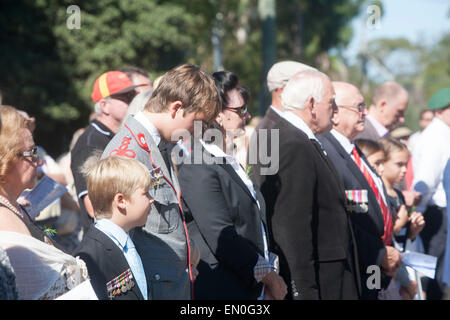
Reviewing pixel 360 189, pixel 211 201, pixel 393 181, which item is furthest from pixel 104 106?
pixel 393 181

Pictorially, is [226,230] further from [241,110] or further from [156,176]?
[241,110]

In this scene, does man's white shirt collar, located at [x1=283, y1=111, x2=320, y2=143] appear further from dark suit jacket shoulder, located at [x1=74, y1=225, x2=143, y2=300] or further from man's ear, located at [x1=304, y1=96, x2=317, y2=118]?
dark suit jacket shoulder, located at [x1=74, y1=225, x2=143, y2=300]

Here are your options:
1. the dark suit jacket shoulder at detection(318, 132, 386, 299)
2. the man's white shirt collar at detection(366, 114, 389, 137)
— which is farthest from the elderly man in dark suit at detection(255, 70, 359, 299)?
the man's white shirt collar at detection(366, 114, 389, 137)

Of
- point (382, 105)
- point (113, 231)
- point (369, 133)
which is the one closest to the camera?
point (113, 231)

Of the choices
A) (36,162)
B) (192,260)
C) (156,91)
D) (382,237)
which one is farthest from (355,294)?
(36,162)

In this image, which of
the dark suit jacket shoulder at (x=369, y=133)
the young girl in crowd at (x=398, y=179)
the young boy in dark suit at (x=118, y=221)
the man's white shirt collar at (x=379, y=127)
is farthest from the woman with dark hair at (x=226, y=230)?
the man's white shirt collar at (x=379, y=127)

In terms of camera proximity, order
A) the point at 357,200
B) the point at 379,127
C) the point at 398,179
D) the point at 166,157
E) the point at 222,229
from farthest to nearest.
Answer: the point at 379,127
the point at 398,179
the point at 357,200
the point at 222,229
the point at 166,157

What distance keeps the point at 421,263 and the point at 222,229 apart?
211cm

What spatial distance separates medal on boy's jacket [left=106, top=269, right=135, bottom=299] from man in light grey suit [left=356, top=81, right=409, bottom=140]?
12.8 ft

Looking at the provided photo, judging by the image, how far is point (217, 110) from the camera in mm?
3398

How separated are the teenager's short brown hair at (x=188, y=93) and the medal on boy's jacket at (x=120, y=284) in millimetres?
822

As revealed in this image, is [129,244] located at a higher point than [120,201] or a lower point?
lower

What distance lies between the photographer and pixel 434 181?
6.29 metres

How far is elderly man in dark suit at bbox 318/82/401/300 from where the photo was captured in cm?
455
